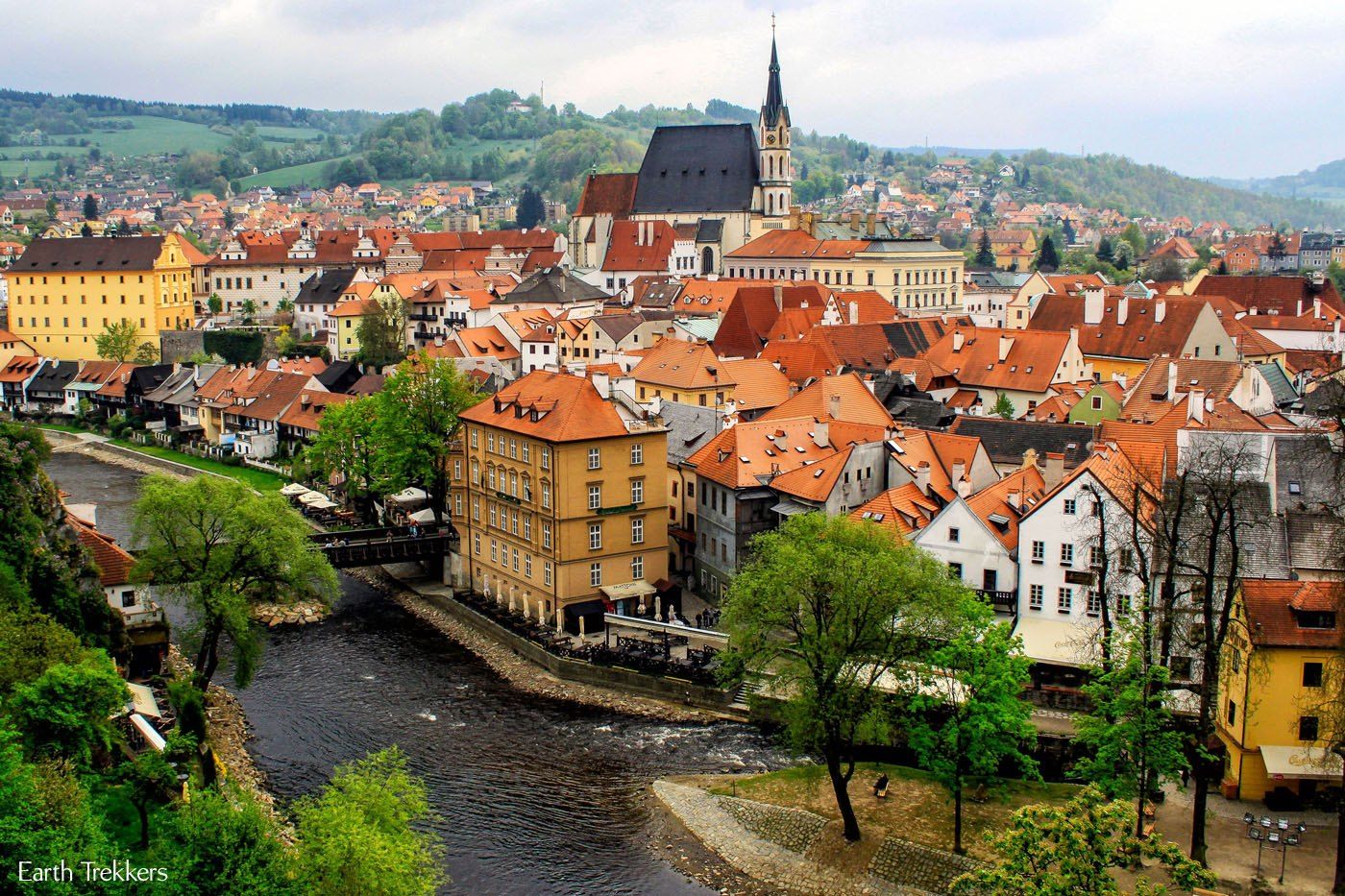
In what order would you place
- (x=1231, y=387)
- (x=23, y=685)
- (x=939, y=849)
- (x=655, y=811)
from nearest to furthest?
(x=23, y=685) < (x=939, y=849) < (x=655, y=811) < (x=1231, y=387)

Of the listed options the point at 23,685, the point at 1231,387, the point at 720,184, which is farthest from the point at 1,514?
the point at 720,184

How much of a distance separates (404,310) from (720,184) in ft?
116

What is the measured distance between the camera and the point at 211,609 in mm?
33844

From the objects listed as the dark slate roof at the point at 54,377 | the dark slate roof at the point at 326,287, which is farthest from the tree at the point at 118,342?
the dark slate roof at the point at 326,287

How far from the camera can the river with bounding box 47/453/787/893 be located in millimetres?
28547

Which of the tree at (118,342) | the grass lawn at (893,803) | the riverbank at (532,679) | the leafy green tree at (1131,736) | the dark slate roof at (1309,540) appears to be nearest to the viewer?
the leafy green tree at (1131,736)

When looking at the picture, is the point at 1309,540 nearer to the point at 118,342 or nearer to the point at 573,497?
the point at 573,497

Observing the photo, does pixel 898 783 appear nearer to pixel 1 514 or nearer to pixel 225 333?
pixel 1 514

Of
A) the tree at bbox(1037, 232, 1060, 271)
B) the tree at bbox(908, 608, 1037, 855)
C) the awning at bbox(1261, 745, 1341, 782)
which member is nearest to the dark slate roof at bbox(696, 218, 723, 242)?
the tree at bbox(1037, 232, 1060, 271)

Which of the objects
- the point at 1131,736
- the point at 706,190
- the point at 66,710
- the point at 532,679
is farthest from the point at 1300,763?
the point at 706,190

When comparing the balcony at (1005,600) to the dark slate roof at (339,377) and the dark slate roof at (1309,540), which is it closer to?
the dark slate roof at (1309,540)

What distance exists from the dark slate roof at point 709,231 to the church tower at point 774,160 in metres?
4.35

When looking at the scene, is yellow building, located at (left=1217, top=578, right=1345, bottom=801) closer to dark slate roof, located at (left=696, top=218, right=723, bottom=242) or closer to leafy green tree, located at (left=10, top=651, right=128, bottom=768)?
leafy green tree, located at (left=10, top=651, right=128, bottom=768)

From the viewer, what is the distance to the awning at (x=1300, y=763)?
27.1 meters
